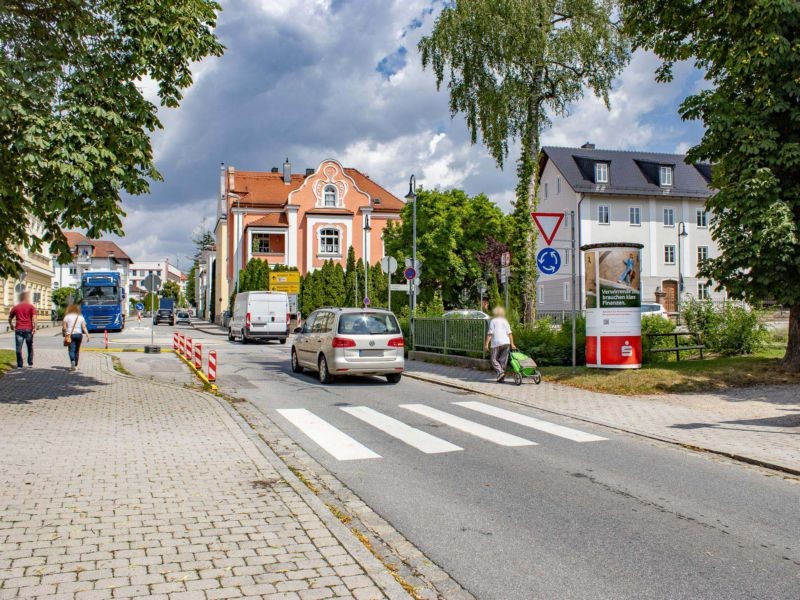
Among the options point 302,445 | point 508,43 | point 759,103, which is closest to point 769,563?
point 302,445

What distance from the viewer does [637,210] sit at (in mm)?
51781

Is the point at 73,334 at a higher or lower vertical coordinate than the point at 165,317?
lower

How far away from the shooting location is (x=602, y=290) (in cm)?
1413

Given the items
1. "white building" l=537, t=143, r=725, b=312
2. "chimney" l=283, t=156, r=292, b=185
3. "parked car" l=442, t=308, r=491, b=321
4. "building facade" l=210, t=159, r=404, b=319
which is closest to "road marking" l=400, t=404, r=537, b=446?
"parked car" l=442, t=308, r=491, b=321

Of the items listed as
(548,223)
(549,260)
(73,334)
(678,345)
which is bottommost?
(678,345)

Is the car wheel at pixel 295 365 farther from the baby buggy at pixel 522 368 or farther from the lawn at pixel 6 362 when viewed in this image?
the lawn at pixel 6 362

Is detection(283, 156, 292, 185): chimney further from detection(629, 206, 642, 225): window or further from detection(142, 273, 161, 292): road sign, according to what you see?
detection(142, 273, 161, 292): road sign

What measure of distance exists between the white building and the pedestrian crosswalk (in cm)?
4029

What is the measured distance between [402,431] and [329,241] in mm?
50128

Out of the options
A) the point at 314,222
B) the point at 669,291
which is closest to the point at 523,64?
the point at 669,291

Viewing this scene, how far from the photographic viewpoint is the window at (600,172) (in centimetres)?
5116

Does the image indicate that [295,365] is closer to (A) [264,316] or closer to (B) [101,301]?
(A) [264,316]

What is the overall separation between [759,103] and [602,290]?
4.67m

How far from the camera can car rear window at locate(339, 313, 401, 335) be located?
48.5 ft
